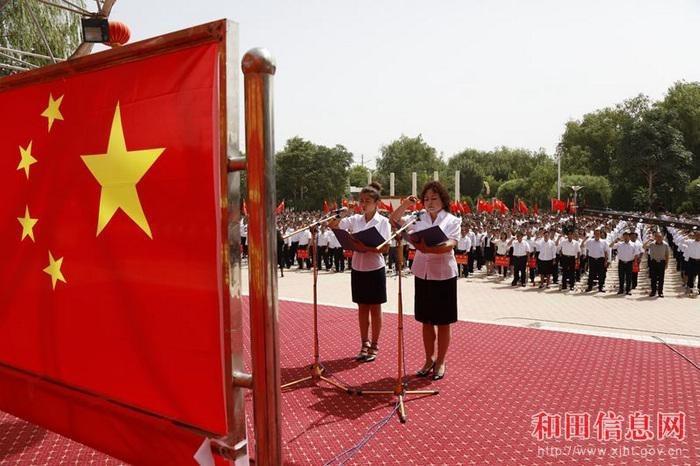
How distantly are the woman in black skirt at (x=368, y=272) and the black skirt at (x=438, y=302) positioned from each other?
0.66m

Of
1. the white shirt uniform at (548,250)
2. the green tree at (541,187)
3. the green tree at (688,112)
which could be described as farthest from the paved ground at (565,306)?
the green tree at (688,112)

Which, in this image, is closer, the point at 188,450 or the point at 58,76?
the point at 188,450

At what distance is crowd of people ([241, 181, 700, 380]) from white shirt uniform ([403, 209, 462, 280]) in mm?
10

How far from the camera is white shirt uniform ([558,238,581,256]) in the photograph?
1360 centimetres

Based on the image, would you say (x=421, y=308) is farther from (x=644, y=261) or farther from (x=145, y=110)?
(x=644, y=261)

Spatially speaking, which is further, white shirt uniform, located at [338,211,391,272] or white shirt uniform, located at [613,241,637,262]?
white shirt uniform, located at [613,241,637,262]

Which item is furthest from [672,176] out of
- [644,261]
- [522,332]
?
[522,332]

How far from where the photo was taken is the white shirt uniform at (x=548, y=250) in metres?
13.9

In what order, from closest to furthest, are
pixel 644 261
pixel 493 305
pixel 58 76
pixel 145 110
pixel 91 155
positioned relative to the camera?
pixel 145 110 → pixel 91 155 → pixel 58 76 → pixel 493 305 → pixel 644 261

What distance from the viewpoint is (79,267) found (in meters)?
1.94

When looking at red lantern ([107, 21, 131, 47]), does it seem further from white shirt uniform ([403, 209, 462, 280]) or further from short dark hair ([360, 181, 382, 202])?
white shirt uniform ([403, 209, 462, 280])

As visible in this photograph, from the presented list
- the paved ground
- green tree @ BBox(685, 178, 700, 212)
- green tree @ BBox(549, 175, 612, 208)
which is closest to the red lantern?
the paved ground

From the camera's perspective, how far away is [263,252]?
140 centimetres

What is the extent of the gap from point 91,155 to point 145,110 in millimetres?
335
